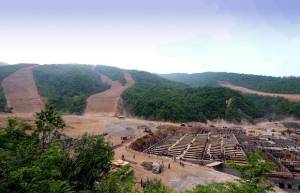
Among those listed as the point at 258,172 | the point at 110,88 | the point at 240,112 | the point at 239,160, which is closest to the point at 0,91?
the point at 110,88

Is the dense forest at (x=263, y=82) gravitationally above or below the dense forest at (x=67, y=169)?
above

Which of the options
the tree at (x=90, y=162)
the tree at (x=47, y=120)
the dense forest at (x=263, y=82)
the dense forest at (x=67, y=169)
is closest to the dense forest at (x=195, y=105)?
the dense forest at (x=263, y=82)

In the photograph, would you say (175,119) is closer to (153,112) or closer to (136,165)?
(153,112)

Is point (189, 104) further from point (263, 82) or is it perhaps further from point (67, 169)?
point (263, 82)

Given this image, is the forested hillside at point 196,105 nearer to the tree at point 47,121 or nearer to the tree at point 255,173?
the tree at point 47,121

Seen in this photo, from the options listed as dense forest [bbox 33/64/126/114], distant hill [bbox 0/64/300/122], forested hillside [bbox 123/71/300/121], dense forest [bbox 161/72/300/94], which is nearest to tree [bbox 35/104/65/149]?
distant hill [bbox 0/64/300/122]

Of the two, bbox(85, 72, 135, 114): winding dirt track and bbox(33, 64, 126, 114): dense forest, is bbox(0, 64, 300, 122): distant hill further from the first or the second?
bbox(85, 72, 135, 114): winding dirt track
